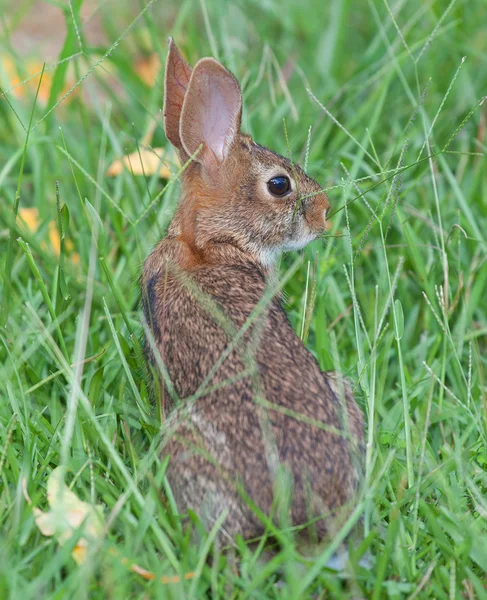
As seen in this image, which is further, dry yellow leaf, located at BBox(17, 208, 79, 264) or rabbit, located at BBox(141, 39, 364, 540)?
dry yellow leaf, located at BBox(17, 208, 79, 264)

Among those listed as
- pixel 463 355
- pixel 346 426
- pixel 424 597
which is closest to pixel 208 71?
pixel 346 426

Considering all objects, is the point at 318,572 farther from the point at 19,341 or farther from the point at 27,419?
the point at 19,341

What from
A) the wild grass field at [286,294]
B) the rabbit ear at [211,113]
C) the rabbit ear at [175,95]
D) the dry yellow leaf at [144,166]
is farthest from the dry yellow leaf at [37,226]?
the rabbit ear at [211,113]

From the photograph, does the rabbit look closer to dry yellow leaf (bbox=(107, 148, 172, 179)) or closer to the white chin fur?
the white chin fur

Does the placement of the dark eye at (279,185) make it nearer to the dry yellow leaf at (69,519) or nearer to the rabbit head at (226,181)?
the rabbit head at (226,181)

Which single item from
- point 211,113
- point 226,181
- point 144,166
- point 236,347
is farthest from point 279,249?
point 144,166

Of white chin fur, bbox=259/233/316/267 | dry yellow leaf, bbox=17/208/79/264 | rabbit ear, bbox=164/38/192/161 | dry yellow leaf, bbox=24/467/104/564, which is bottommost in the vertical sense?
dry yellow leaf, bbox=24/467/104/564

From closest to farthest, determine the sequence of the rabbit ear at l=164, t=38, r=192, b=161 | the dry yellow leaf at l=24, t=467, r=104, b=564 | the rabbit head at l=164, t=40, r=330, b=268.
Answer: the dry yellow leaf at l=24, t=467, r=104, b=564
the rabbit head at l=164, t=40, r=330, b=268
the rabbit ear at l=164, t=38, r=192, b=161

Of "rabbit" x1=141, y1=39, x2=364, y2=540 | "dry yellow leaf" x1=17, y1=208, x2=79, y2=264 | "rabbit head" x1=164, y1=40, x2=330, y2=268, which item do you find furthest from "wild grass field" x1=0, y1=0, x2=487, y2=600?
"rabbit head" x1=164, y1=40, x2=330, y2=268
